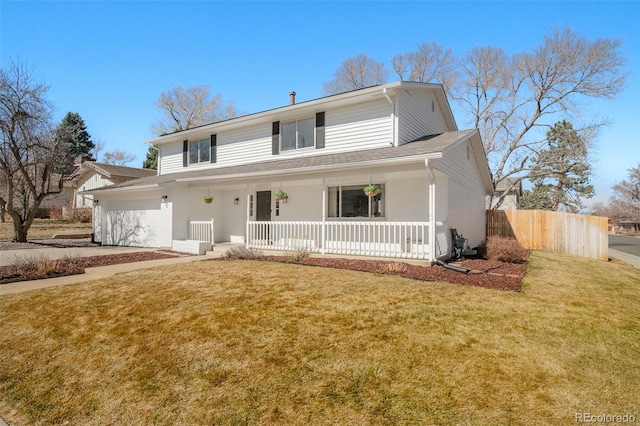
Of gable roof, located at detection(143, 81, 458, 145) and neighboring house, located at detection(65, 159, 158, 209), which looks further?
neighboring house, located at detection(65, 159, 158, 209)

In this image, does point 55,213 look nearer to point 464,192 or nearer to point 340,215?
point 340,215

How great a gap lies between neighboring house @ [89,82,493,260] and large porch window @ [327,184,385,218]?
1.5 inches

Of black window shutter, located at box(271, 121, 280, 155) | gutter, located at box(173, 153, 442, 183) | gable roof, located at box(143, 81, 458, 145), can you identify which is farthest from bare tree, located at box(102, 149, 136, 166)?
black window shutter, located at box(271, 121, 280, 155)

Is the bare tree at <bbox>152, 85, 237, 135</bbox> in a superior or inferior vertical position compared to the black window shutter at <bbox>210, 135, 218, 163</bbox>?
superior

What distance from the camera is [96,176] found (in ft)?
101

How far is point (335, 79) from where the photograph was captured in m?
33.3

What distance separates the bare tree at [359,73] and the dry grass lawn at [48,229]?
24906 mm

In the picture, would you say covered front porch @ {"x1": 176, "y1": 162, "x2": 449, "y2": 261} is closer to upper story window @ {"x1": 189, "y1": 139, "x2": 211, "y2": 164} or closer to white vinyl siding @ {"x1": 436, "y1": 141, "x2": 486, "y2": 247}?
white vinyl siding @ {"x1": 436, "y1": 141, "x2": 486, "y2": 247}

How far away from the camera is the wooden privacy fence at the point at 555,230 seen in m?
15.9

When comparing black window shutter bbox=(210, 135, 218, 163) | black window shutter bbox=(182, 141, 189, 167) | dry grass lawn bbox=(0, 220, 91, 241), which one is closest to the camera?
black window shutter bbox=(210, 135, 218, 163)

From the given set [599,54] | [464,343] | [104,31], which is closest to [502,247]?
[464,343]

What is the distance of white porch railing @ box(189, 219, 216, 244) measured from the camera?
1400 cm

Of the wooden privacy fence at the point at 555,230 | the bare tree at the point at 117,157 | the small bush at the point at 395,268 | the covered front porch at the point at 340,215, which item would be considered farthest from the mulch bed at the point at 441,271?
the bare tree at the point at 117,157

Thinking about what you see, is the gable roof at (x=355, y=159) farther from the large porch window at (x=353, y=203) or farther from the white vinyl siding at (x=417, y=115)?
the large porch window at (x=353, y=203)
